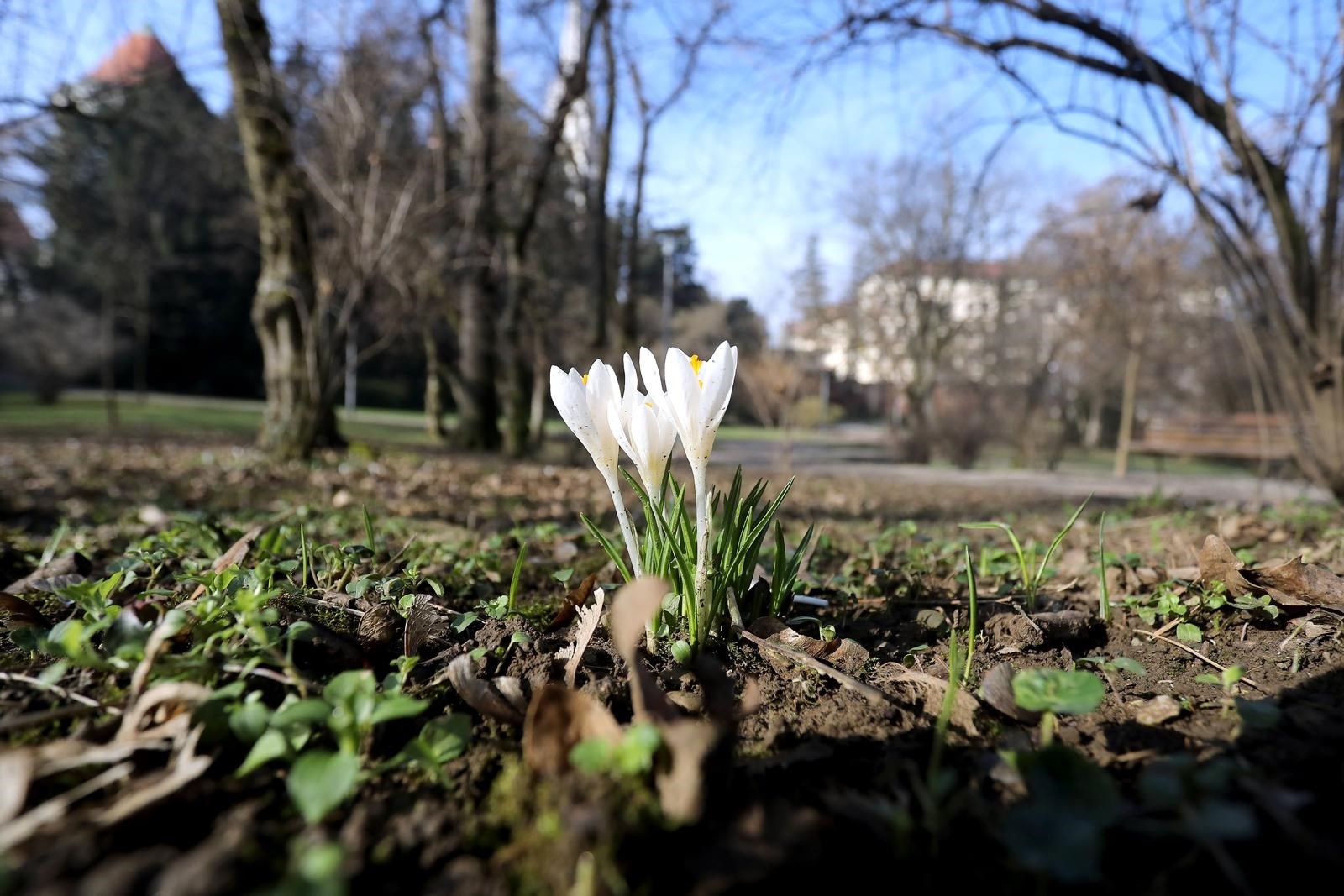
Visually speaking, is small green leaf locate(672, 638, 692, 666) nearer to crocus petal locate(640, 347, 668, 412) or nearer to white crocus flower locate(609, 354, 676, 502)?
white crocus flower locate(609, 354, 676, 502)

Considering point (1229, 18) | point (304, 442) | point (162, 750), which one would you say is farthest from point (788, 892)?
point (304, 442)

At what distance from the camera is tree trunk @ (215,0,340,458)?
23.6 feet

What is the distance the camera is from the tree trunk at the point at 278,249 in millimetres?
7188

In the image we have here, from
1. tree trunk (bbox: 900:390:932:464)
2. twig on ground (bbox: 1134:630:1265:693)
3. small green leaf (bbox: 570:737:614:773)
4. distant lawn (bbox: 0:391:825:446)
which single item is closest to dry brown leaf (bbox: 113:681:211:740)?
small green leaf (bbox: 570:737:614:773)

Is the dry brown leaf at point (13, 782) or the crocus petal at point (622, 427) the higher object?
the crocus petal at point (622, 427)

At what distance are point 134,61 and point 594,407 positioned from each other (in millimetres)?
7898

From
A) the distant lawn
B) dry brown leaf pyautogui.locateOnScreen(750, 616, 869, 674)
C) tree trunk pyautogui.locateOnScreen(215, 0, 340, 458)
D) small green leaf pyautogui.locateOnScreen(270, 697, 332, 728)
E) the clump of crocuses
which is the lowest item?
the distant lawn

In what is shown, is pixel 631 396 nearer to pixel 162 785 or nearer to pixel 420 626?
pixel 420 626

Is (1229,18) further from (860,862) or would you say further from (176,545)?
(176,545)

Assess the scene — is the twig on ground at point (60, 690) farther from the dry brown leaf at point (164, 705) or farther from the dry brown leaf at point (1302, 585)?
the dry brown leaf at point (1302, 585)

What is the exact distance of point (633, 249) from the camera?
45.3ft

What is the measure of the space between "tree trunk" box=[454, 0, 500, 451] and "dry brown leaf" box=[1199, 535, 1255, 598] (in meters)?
8.64

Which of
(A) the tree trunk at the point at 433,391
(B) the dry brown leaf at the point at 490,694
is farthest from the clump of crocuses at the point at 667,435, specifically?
(A) the tree trunk at the point at 433,391

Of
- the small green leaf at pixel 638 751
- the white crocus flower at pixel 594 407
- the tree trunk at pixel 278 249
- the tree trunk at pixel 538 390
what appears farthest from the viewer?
the tree trunk at pixel 538 390
